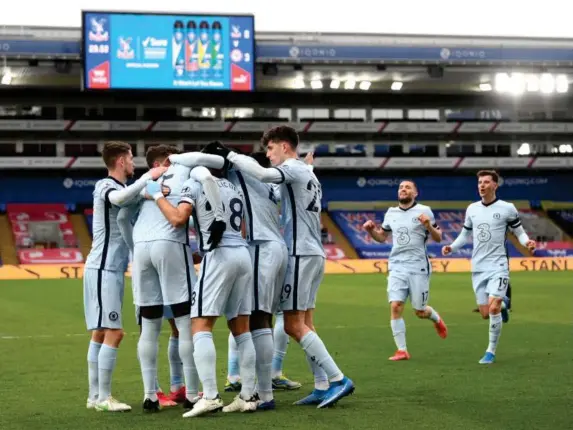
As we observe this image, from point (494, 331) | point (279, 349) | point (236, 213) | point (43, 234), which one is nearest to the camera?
point (236, 213)

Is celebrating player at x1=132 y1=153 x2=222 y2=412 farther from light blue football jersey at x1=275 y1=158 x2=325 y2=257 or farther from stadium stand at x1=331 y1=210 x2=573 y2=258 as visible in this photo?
stadium stand at x1=331 y1=210 x2=573 y2=258

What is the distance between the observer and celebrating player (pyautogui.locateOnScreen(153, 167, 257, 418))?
7.89 m

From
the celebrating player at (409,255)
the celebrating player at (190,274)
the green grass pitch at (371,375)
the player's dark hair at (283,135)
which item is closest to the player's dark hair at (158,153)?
the celebrating player at (190,274)

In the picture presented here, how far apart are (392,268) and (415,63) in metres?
35.2

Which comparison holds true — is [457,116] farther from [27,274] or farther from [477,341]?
[477,341]

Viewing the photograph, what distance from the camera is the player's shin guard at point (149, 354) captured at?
8156 millimetres

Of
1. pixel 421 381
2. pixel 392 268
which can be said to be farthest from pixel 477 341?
pixel 421 381

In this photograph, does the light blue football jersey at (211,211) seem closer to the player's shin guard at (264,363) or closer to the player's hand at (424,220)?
the player's shin guard at (264,363)

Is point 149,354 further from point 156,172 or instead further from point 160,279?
point 156,172

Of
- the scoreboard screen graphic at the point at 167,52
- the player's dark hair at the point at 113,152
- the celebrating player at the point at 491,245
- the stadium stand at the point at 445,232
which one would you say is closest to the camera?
the player's dark hair at the point at 113,152

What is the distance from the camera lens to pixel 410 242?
497 inches

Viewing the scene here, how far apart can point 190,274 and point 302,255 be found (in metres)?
0.95

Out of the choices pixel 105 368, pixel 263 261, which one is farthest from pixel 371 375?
pixel 105 368

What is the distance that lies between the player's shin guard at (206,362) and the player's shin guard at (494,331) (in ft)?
15.5
